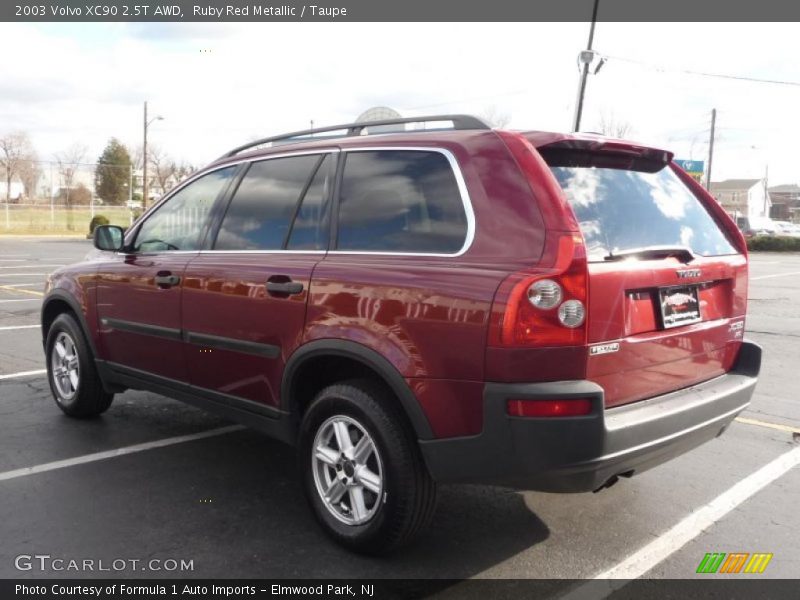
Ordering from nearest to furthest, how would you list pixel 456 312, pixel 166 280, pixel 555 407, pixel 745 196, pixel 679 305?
1. pixel 555 407
2. pixel 456 312
3. pixel 679 305
4. pixel 166 280
5. pixel 745 196

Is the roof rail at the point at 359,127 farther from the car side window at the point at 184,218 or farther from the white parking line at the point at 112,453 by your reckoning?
the white parking line at the point at 112,453

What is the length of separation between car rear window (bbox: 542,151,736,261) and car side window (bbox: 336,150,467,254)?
0.47 meters

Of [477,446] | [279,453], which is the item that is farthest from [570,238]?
[279,453]

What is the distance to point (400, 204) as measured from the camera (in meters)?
3.32

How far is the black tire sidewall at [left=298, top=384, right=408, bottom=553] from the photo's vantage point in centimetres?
308

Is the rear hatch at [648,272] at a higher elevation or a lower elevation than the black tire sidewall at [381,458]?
higher

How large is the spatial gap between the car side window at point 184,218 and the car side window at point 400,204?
117 centimetres

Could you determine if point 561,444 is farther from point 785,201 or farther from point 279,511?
point 785,201

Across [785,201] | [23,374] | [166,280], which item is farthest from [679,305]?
[785,201]

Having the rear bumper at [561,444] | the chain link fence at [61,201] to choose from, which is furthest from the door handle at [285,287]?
the chain link fence at [61,201]

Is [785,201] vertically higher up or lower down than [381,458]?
higher up

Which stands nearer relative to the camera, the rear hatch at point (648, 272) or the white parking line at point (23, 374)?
the rear hatch at point (648, 272)

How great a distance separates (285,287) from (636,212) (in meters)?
1.71

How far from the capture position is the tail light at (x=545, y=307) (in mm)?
2719
